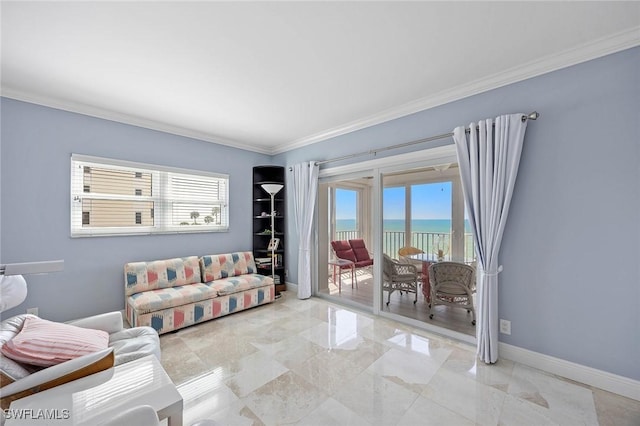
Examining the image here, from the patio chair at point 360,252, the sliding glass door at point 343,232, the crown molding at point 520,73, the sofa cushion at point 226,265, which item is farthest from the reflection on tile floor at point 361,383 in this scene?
the crown molding at point 520,73

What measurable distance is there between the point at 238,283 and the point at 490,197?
10.4 feet

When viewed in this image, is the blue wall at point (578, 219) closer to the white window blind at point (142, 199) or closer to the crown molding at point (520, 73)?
the crown molding at point (520, 73)

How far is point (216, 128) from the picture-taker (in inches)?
147

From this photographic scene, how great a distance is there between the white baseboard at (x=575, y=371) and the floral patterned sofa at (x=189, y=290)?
2983mm

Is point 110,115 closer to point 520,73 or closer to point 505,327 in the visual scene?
point 520,73

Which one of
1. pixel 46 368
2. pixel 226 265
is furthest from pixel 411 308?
pixel 46 368

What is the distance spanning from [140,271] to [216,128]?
2.18m

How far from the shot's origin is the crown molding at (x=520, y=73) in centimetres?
187

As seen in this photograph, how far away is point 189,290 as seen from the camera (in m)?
3.18

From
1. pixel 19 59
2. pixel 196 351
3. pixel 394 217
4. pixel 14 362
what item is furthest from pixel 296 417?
pixel 19 59

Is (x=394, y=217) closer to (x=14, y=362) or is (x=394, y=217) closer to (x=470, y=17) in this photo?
(x=470, y=17)

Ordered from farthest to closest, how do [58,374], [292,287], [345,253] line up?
[345,253] < [292,287] < [58,374]

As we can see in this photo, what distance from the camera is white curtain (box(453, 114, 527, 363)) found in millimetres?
2234

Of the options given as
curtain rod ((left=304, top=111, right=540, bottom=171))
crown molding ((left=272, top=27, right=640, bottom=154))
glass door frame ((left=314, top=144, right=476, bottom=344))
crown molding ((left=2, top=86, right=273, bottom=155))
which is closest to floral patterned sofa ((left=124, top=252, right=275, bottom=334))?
glass door frame ((left=314, top=144, right=476, bottom=344))
